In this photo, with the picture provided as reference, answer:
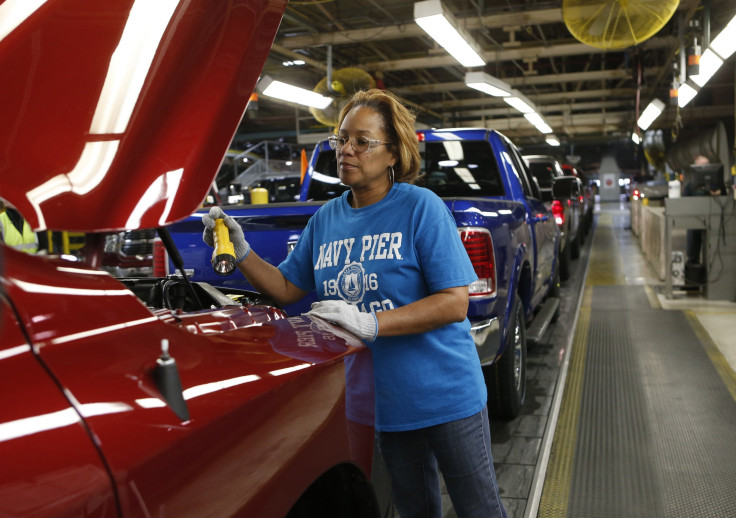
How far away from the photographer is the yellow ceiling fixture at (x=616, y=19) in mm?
6711

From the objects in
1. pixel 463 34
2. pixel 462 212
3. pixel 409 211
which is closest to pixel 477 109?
pixel 463 34

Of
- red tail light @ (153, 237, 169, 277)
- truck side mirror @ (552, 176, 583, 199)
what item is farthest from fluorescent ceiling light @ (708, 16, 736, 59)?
red tail light @ (153, 237, 169, 277)

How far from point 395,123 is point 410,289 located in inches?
21.1

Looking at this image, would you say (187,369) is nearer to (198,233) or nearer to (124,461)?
(124,461)

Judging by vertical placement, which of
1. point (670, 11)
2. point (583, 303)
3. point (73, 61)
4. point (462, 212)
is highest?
point (670, 11)

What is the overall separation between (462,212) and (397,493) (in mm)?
1877

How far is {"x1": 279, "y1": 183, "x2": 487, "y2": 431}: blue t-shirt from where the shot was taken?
205cm

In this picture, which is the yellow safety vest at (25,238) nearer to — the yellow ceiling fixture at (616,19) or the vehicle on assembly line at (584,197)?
the yellow ceiling fixture at (616,19)

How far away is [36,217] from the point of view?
47.3 inches

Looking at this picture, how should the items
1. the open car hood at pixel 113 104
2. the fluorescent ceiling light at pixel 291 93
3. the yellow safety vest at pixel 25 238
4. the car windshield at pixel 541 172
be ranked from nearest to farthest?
the open car hood at pixel 113 104 < the yellow safety vest at pixel 25 238 < the fluorescent ceiling light at pixel 291 93 < the car windshield at pixel 541 172

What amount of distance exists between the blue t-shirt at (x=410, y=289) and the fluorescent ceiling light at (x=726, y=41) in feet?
26.4

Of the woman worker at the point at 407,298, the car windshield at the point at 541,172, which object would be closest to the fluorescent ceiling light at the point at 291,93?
the car windshield at the point at 541,172

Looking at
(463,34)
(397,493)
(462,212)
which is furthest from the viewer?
(463,34)

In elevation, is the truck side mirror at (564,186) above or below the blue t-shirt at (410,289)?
above
